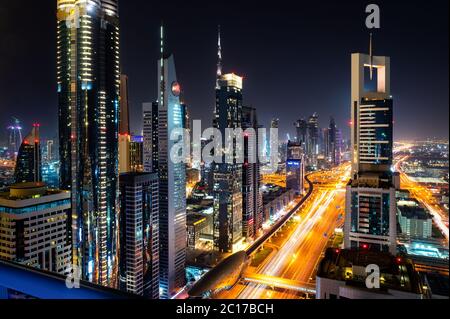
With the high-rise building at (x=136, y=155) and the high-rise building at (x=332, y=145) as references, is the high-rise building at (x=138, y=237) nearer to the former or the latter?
the high-rise building at (x=136, y=155)

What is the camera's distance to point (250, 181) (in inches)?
484

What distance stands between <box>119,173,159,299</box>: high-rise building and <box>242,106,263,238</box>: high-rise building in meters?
4.29

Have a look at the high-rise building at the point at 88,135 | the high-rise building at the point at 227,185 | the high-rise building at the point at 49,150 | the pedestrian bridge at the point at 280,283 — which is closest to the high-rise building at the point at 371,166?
the pedestrian bridge at the point at 280,283

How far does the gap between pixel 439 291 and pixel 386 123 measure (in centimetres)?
536

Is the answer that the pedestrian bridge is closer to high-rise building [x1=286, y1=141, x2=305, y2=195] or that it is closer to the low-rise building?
the low-rise building

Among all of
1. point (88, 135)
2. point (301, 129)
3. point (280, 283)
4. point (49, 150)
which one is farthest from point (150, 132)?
point (301, 129)

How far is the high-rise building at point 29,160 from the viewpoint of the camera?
8.61 metres

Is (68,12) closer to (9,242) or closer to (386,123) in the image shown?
(9,242)

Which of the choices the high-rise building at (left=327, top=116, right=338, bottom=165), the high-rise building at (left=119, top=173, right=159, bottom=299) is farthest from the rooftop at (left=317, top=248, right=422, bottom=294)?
the high-rise building at (left=327, top=116, right=338, bottom=165)

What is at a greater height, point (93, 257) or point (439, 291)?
point (439, 291)

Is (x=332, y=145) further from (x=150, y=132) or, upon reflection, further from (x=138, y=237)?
(x=138, y=237)

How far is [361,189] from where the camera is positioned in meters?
7.36

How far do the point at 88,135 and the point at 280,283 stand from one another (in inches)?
238
